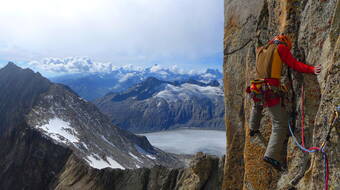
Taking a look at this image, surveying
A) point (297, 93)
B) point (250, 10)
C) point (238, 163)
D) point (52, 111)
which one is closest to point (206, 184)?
point (238, 163)

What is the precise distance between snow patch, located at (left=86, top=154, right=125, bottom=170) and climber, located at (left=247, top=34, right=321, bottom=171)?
11247 centimetres

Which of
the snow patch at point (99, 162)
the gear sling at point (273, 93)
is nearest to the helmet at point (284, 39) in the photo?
the gear sling at point (273, 93)

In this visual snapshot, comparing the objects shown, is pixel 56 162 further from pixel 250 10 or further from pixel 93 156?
pixel 250 10

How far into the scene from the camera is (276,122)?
9.09 meters

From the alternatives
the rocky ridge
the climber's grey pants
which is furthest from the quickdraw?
the rocky ridge

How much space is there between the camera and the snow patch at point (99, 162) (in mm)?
117537

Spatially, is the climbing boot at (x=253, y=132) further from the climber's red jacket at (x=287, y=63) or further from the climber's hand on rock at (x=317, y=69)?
the climber's hand on rock at (x=317, y=69)

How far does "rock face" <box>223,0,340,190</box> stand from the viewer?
7152 mm

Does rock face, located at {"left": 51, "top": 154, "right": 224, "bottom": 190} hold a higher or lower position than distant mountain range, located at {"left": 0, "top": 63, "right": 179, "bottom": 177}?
higher

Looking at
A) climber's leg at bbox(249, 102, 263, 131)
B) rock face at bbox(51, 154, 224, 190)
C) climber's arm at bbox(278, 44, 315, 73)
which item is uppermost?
climber's arm at bbox(278, 44, 315, 73)

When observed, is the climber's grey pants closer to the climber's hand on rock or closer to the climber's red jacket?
the climber's red jacket

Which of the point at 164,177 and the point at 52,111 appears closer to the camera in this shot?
the point at 164,177

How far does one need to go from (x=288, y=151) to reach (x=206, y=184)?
1430cm

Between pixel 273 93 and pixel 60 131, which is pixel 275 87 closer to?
pixel 273 93
